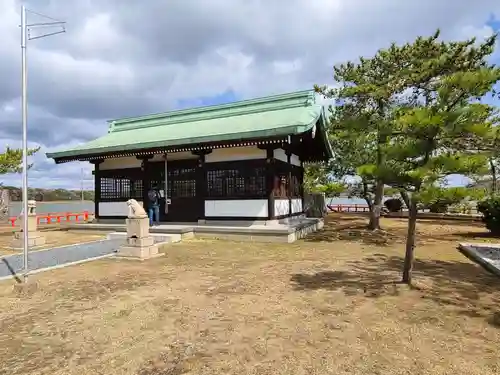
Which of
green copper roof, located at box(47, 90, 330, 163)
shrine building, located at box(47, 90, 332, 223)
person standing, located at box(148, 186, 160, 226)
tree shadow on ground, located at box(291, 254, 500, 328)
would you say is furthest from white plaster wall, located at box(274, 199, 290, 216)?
tree shadow on ground, located at box(291, 254, 500, 328)

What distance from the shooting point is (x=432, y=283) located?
6.34m

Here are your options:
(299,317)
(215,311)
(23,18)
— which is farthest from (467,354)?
(23,18)

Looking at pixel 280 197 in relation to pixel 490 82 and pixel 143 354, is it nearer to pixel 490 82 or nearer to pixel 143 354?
pixel 490 82

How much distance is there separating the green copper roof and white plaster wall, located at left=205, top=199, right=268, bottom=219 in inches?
100

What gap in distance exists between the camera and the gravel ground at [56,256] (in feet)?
26.4

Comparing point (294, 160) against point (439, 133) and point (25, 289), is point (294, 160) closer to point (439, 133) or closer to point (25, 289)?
point (439, 133)

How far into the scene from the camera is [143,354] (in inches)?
143

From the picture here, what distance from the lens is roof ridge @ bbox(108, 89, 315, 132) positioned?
14.9 m

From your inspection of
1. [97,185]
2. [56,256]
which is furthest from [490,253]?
[97,185]

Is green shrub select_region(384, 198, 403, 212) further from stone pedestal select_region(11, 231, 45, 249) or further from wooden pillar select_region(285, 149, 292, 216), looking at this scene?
stone pedestal select_region(11, 231, 45, 249)

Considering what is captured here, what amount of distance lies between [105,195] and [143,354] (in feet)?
46.0

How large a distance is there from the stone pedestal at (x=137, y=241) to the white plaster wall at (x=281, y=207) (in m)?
5.76

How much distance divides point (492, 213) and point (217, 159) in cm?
1091

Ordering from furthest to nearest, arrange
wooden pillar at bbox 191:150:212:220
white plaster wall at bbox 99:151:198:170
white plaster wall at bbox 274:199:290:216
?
1. white plaster wall at bbox 99:151:198:170
2. wooden pillar at bbox 191:150:212:220
3. white plaster wall at bbox 274:199:290:216
